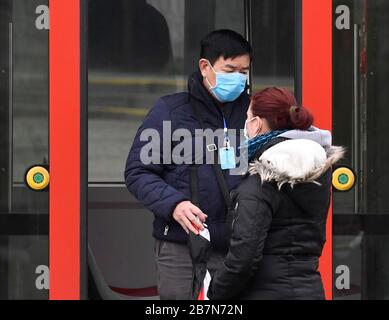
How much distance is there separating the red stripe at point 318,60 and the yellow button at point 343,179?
20cm

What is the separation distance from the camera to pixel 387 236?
3627mm

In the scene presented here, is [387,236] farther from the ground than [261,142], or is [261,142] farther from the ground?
[261,142]

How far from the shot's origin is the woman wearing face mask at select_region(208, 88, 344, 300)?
8.08 feet

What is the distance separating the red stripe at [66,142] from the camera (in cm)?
346

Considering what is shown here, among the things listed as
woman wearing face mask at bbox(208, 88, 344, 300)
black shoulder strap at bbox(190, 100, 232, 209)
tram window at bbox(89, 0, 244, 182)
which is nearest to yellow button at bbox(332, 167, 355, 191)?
black shoulder strap at bbox(190, 100, 232, 209)

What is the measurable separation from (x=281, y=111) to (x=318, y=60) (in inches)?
40.0

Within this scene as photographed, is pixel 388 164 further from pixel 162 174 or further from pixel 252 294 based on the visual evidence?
pixel 252 294

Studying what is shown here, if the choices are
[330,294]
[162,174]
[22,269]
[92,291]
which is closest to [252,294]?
[162,174]

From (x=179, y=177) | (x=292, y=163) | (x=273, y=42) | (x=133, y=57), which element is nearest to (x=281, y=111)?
(x=292, y=163)

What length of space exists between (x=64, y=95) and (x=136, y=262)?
1823 mm

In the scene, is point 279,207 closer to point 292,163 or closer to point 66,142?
point 292,163

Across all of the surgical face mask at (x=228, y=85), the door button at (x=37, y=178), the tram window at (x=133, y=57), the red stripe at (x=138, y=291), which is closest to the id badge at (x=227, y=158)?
the surgical face mask at (x=228, y=85)

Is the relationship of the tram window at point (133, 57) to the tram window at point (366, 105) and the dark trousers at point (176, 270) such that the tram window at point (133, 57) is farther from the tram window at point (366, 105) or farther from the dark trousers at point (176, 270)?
the dark trousers at point (176, 270)

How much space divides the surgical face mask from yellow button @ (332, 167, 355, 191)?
0.67m
